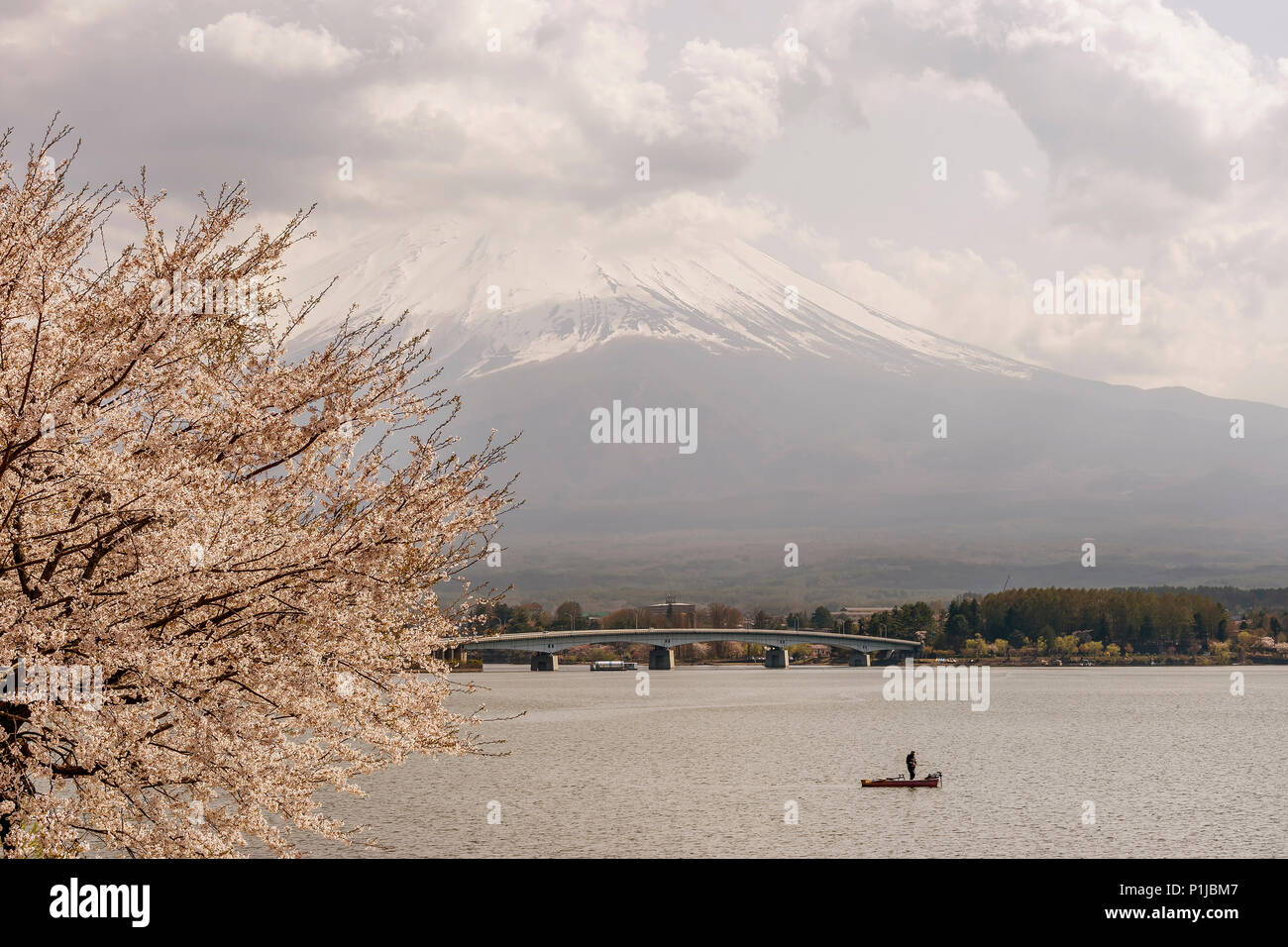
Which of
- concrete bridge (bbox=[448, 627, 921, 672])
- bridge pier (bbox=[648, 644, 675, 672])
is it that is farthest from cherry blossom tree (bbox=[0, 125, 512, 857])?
bridge pier (bbox=[648, 644, 675, 672])

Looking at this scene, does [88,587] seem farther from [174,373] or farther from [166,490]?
[174,373]

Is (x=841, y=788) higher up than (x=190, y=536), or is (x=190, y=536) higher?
(x=190, y=536)

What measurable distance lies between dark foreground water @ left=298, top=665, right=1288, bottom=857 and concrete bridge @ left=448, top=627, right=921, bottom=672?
4463 centimetres

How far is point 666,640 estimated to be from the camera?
582 feet

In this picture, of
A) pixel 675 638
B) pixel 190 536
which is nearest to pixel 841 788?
pixel 190 536

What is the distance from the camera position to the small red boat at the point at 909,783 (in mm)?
56928

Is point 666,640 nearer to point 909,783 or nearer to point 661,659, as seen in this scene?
point 661,659

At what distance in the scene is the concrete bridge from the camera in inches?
6265

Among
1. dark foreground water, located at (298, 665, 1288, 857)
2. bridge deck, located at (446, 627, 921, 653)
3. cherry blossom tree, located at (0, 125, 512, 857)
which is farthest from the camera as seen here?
bridge deck, located at (446, 627, 921, 653)

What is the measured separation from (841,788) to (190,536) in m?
53.4

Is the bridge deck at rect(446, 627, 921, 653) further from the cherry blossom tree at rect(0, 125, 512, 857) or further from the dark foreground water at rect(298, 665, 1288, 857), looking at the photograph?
the cherry blossom tree at rect(0, 125, 512, 857)

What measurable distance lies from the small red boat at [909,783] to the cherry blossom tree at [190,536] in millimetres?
48593
